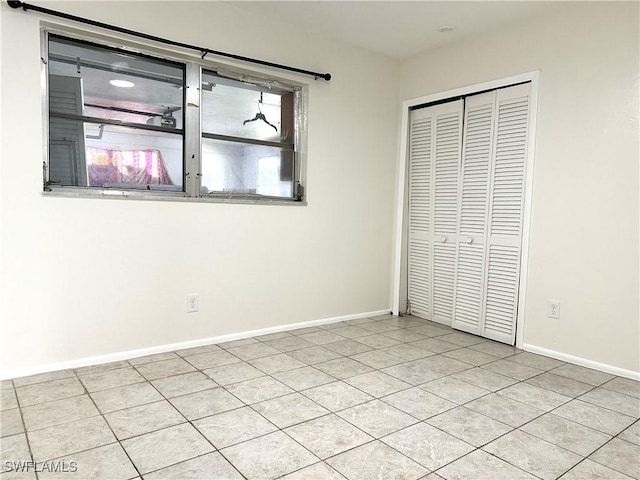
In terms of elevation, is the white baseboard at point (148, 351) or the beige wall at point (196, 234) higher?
the beige wall at point (196, 234)

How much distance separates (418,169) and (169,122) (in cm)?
232

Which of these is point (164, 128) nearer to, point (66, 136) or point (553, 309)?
point (66, 136)

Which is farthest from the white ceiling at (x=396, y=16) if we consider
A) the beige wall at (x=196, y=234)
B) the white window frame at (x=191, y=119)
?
the white window frame at (x=191, y=119)

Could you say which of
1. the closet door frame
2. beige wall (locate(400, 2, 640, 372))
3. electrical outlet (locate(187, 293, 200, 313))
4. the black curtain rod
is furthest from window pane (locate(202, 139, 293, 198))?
beige wall (locate(400, 2, 640, 372))

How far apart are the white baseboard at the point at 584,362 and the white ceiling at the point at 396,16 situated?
2434 millimetres

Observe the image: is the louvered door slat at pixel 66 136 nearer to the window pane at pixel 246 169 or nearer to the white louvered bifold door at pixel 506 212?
the window pane at pixel 246 169

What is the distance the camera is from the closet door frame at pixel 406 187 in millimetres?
3312

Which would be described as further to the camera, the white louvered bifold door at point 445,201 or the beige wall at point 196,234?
the white louvered bifold door at point 445,201

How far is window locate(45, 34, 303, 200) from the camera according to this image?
8.88 ft

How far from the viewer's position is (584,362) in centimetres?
304

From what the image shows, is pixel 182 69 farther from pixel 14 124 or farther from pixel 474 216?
pixel 474 216

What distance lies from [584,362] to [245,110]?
3.04 meters

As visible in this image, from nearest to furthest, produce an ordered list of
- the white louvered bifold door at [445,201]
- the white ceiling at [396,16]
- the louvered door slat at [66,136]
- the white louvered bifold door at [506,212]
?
the louvered door slat at [66,136] → the white ceiling at [396,16] → the white louvered bifold door at [506,212] → the white louvered bifold door at [445,201]

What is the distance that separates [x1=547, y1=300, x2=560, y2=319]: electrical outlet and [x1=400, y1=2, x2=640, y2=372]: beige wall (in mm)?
29
